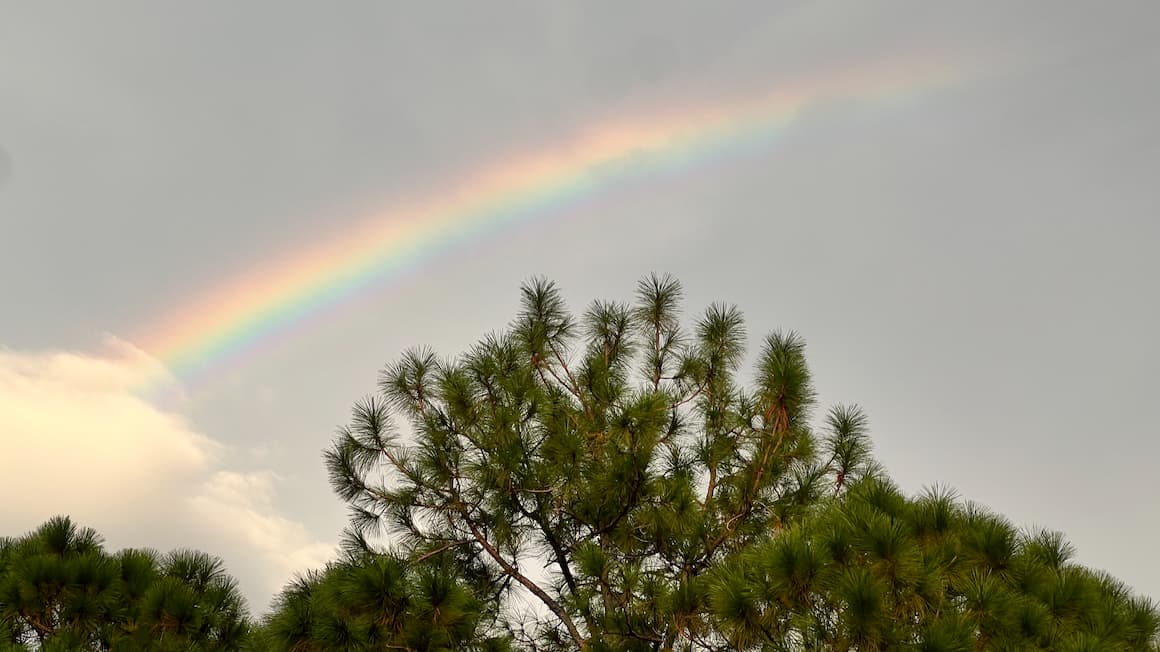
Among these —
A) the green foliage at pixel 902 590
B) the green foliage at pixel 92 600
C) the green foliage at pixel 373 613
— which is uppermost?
the green foliage at pixel 92 600

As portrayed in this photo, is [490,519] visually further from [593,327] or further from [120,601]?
[120,601]

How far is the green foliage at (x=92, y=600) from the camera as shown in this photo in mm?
7254

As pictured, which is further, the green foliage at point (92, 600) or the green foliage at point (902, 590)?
the green foliage at point (92, 600)

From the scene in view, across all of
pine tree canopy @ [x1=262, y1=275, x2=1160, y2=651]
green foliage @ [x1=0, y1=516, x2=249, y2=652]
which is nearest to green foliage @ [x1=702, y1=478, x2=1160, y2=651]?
pine tree canopy @ [x1=262, y1=275, x2=1160, y2=651]

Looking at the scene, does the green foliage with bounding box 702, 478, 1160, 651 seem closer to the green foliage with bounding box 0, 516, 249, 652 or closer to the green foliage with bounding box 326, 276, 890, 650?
the green foliage with bounding box 326, 276, 890, 650

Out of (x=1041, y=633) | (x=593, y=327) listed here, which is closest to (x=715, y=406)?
(x=593, y=327)

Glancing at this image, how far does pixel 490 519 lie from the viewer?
7.52 m

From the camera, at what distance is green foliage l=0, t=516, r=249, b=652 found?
23.8 ft

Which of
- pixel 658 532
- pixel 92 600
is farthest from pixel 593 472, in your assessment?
pixel 92 600

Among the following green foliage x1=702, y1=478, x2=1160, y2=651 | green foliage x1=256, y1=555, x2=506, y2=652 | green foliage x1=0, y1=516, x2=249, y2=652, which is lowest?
green foliage x1=702, y1=478, x2=1160, y2=651

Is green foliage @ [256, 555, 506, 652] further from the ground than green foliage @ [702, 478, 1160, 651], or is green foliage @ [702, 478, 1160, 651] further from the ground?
green foliage @ [256, 555, 506, 652]

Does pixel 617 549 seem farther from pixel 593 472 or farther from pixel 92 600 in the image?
pixel 92 600

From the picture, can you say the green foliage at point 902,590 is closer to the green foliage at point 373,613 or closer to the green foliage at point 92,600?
the green foliage at point 373,613

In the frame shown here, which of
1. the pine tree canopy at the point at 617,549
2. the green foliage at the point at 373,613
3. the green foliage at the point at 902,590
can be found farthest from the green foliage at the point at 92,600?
the green foliage at the point at 902,590
